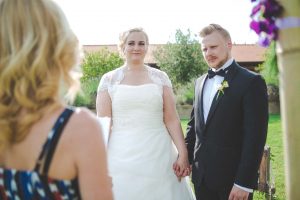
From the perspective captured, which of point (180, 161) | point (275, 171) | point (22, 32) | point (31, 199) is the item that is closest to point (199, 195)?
point (180, 161)

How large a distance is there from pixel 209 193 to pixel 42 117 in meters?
2.65

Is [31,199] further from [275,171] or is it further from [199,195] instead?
[275,171]

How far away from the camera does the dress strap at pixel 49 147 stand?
1593 mm

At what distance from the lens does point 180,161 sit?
4.48m

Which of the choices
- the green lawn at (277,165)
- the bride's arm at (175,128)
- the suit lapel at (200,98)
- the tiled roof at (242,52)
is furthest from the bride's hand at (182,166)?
the tiled roof at (242,52)

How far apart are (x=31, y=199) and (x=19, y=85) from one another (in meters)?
0.45

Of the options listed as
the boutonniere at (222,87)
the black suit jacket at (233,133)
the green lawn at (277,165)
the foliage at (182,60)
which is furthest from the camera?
the foliage at (182,60)

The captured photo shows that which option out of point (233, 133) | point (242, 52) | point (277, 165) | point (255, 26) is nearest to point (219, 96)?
point (233, 133)

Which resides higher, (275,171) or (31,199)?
(31,199)

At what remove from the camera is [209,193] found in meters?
4.00

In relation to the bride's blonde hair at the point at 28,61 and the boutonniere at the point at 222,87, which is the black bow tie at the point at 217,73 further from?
the bride's blonde hair at the point at 28,61

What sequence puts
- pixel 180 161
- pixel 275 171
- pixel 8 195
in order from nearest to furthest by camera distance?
pixel 8 195
pixel 180 161
pixel 275 171

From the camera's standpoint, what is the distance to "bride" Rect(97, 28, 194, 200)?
14.9 ft

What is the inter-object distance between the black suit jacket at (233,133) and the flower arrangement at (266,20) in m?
1.99
